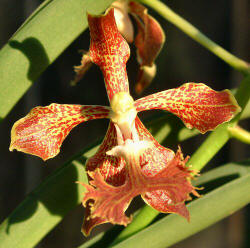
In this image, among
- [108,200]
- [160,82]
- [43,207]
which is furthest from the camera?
[160,82]

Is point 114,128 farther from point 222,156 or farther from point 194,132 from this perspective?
point 222,156

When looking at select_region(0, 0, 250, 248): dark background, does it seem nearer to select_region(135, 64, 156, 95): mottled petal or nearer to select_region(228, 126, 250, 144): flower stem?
select_region(135, 64, 156, 95): mottled petal

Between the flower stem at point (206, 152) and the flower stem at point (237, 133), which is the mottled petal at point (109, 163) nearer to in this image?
the flower stem at point (206, 152)

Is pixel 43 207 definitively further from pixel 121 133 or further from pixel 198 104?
pixel 198 104

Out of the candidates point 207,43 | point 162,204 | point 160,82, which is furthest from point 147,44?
point 160,82

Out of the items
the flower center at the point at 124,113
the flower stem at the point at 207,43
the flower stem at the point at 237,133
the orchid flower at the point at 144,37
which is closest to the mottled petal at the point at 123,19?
the orchid flower at the point at 144,37

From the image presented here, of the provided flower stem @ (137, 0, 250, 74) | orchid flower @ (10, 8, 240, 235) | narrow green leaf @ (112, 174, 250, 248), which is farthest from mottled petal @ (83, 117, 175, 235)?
flower stem @ (137, 0, 250, 74)

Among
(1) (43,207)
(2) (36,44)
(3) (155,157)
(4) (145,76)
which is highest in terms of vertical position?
(2) (36,44)
